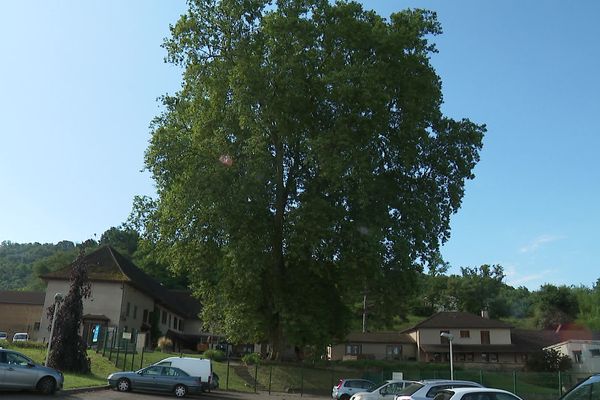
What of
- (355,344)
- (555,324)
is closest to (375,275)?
(355,344)

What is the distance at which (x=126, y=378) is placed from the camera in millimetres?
25281

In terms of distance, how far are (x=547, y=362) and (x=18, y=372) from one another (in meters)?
50.2

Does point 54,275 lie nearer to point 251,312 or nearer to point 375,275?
point 251,312

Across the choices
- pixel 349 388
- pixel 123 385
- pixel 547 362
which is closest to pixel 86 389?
pixel 123 385

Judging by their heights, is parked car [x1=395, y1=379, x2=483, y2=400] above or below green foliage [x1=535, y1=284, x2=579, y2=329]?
below

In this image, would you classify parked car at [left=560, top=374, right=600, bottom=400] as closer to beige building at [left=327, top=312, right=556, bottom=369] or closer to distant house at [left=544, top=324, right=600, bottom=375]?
beige building at [left=327, top=312, right=556, bottom=369]

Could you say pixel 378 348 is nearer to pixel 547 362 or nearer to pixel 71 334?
pixel 547 362

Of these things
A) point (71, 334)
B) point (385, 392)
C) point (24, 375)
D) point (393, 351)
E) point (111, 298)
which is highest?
point (111, 298)

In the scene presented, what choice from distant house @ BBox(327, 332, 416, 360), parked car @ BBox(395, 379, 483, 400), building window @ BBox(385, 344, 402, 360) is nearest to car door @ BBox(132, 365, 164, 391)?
parked car @ BBox(395, 379, 483, 400)

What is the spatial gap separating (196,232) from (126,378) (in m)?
10.8

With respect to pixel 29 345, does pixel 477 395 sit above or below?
below

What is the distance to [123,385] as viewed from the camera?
2519 centimetres

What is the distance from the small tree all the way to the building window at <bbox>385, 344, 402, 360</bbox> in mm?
45340

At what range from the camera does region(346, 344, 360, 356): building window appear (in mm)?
67938
